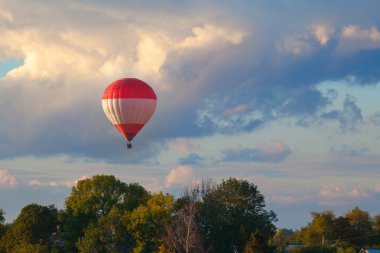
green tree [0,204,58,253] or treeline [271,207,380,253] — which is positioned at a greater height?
treeline [271,207,380,253]

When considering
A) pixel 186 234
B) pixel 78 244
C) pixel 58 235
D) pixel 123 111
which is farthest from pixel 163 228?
pixel 123 111

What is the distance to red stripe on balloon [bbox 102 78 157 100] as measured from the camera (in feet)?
244

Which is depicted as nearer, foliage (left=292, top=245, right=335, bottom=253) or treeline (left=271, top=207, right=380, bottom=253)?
foliage (left=292, top=245, right=335, bottom=253)

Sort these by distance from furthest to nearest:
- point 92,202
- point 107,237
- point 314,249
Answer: point 314,249 → point 92,202 → point 107,237

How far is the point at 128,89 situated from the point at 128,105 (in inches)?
62.4

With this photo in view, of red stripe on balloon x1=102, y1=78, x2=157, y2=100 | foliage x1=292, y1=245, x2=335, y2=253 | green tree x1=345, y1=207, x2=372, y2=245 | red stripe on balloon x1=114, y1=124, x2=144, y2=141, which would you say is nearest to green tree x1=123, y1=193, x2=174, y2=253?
red stripe on balloon x1=114, y1=124, x2=144, y2=141

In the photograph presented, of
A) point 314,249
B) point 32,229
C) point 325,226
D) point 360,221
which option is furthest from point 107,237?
point 360,221

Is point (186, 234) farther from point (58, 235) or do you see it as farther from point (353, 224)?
point (353, 224)

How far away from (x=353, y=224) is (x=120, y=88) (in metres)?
95.7

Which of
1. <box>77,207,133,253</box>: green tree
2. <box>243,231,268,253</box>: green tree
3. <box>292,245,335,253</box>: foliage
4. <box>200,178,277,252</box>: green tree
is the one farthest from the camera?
<box>292,245,335,253</box>: foliage

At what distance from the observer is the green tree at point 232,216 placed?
3969 inches

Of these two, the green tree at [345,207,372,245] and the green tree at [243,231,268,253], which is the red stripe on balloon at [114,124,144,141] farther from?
the green tree at [345,207,372,245]

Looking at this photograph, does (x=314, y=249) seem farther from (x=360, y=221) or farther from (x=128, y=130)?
(x=128, y=130)

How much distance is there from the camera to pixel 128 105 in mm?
74375
